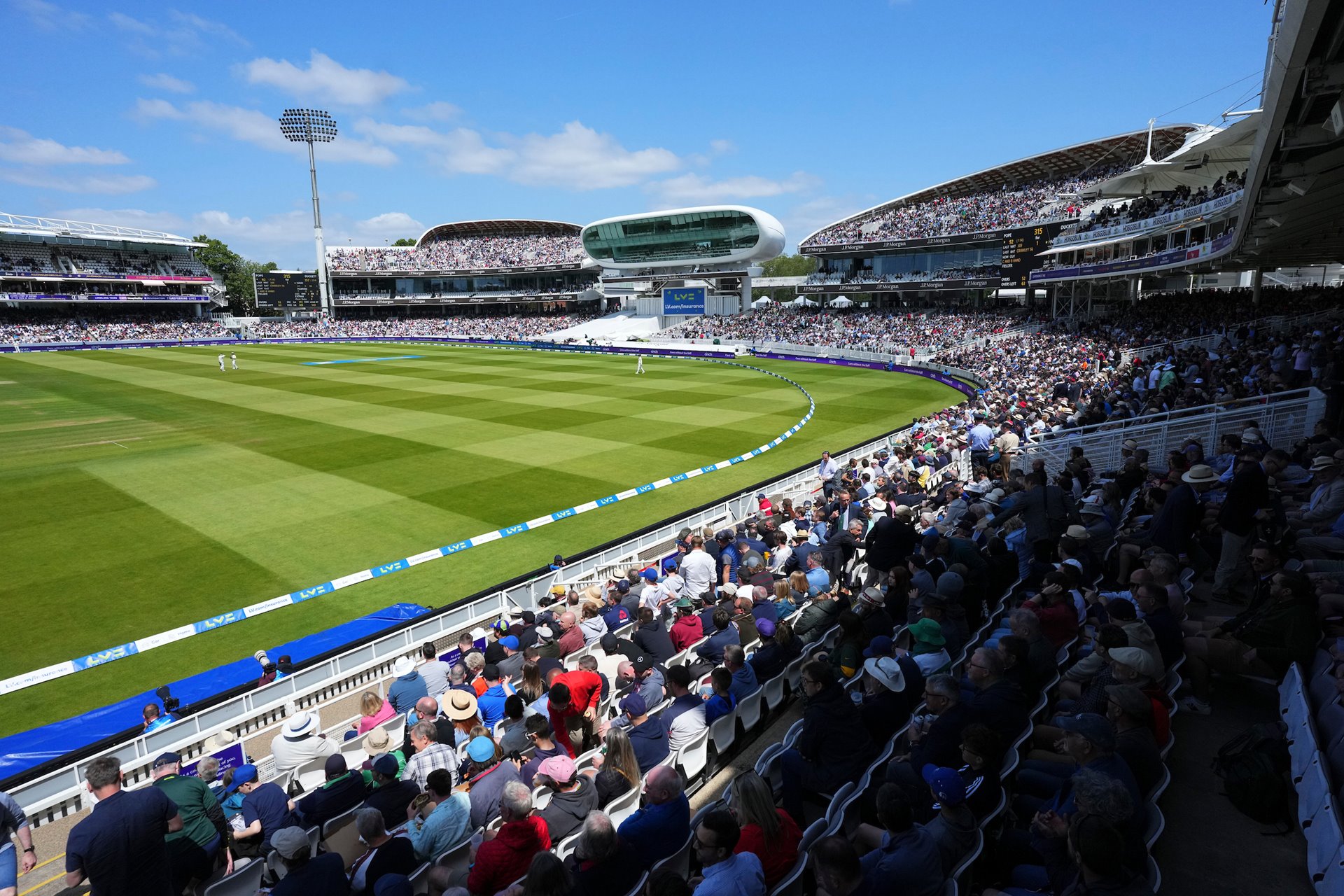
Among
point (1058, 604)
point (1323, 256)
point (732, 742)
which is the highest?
point (1323, 256)

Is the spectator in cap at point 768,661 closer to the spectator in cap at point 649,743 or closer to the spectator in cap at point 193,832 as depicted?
the spectator in cap at point 649,743

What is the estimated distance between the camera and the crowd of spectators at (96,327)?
72.6 meters

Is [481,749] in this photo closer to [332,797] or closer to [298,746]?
[332,797]

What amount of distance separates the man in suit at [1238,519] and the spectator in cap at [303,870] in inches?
308

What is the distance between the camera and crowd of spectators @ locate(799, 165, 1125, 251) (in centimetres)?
5712

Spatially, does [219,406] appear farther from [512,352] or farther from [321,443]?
[512,352]

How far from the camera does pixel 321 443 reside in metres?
24.4

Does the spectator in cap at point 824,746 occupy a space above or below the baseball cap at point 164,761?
above

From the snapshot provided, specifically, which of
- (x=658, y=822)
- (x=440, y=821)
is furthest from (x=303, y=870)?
(x=658, y=822)

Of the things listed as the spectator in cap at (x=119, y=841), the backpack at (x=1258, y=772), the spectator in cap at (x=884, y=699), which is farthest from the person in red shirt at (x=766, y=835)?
the spectator in cap at (x=119, y=841)

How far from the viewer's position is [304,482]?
767 inches

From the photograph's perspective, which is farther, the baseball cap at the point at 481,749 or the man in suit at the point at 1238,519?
the man in suit at the point at 1238,519

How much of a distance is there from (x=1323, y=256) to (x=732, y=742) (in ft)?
105

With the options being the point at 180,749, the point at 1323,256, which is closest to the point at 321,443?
the point at 180,749
